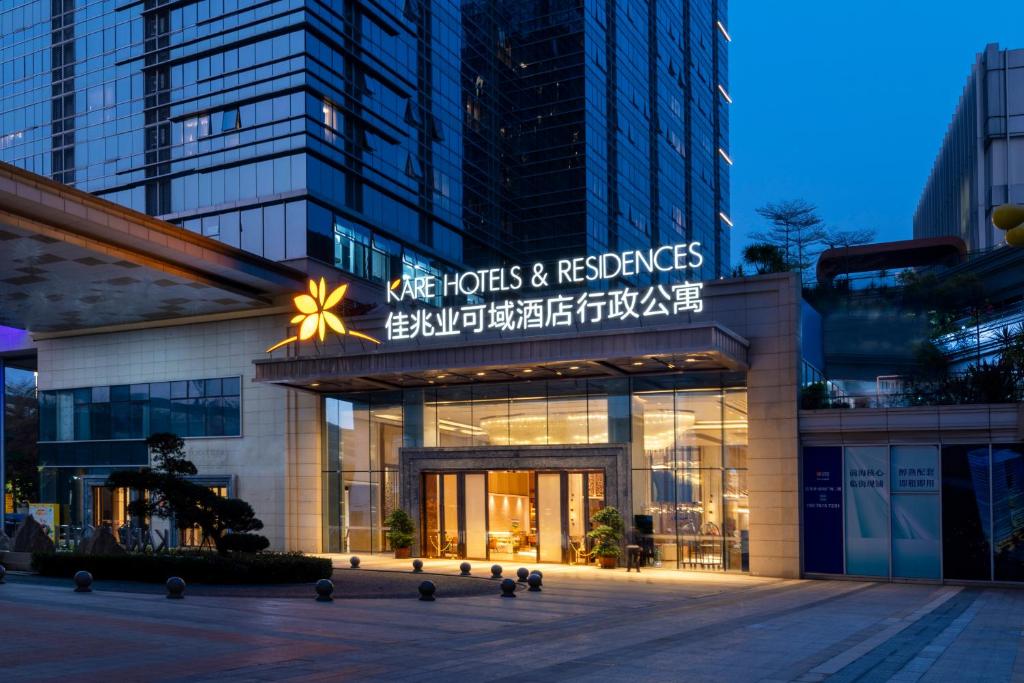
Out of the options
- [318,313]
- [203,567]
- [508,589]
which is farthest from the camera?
[318,313]

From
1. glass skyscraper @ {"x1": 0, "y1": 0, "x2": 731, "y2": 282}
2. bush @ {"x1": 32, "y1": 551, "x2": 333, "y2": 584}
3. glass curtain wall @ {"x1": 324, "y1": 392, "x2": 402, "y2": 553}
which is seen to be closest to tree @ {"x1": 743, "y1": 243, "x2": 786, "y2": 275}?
glass curtain wall @ {"x1": 324, "y1": 392, "x2": 402, "y2": 553}

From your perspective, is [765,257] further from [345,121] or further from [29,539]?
[29,539]

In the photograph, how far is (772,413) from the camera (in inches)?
1232

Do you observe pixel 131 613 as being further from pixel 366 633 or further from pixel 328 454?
pixel 328 454

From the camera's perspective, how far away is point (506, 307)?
3362 centimetres

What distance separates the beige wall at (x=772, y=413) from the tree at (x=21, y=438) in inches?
2150

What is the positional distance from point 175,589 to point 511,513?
15.4m

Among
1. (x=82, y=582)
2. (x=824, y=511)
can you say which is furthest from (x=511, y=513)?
(x=82, y=582)

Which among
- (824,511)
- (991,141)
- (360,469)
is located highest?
(991,141)

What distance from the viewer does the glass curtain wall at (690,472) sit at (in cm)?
3200

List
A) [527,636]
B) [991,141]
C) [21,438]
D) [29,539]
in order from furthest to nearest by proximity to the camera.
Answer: [21,438] < [991,141] < [29,539] < [527,636]


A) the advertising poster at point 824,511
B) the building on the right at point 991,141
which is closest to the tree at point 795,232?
the building on the right at point 991,141

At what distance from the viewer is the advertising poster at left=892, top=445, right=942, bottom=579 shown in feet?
96.1

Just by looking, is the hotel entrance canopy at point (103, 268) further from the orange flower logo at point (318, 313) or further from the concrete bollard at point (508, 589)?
the concrete bollard at point (508, 589)
